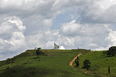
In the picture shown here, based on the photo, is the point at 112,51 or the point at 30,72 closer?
the point at 30,72

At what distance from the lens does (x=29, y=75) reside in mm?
63031

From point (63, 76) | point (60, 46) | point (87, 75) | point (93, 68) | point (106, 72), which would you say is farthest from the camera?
point (60, 46)

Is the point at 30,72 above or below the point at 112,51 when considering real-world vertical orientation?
below

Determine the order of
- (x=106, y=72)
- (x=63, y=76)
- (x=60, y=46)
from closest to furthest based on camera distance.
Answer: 1. (x=63, y=76)
2. (x=106, y=72)
3. (x=60, y=46)

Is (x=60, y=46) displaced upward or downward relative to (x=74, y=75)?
upward

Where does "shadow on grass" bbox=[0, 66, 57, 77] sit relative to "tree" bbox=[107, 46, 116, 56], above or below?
below

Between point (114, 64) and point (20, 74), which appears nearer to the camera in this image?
Answer: point (20, 74)

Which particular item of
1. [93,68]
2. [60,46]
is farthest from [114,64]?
[60,46]

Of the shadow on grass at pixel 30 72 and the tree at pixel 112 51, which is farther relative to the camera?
the tree at pixel 112 51

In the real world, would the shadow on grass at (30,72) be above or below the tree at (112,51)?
below

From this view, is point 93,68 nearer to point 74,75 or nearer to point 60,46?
point 74,75

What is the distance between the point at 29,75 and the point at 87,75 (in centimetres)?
2618

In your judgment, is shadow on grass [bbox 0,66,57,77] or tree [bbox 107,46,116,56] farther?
tree [bbox 107,46,116,56]

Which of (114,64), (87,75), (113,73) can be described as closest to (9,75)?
(87,75)
